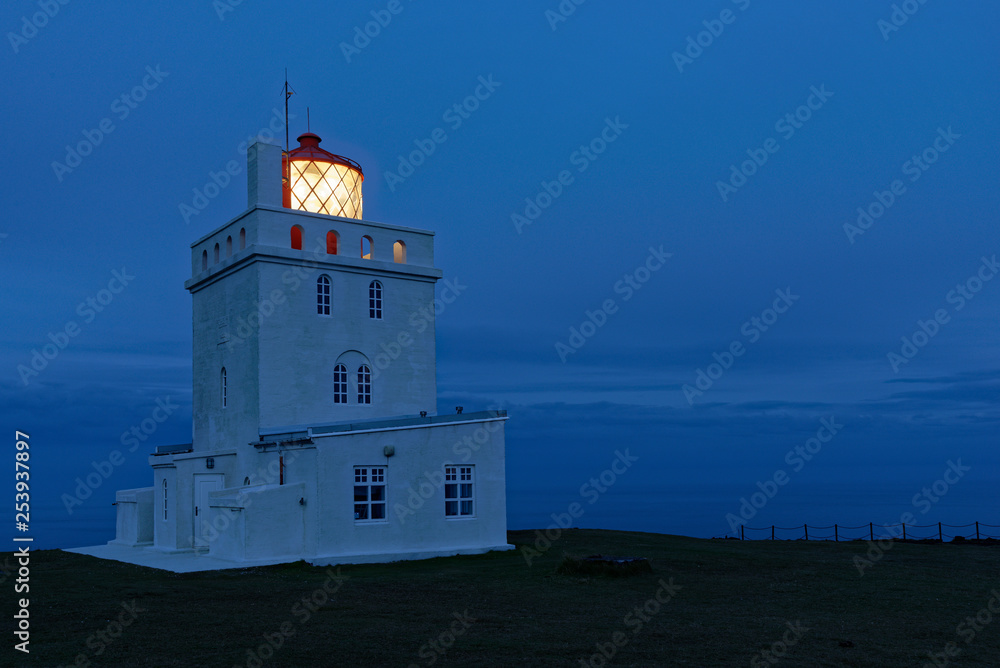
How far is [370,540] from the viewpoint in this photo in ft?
69.3

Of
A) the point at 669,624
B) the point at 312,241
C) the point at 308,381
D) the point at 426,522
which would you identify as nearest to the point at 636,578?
the point at 669,624

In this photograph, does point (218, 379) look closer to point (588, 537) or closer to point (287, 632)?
point (588, 537)

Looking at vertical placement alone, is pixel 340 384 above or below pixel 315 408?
above

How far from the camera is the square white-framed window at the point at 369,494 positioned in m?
21.2

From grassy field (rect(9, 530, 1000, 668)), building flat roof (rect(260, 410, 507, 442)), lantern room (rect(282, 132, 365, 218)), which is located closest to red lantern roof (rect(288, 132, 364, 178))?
lantern room (rect(282, 132, 365, 218))

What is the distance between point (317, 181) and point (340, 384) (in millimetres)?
6462

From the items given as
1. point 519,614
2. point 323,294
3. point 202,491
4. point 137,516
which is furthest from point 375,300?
point 519,614

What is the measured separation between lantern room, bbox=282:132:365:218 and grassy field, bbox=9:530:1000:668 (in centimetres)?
1151

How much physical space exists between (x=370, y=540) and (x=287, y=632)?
382 inches

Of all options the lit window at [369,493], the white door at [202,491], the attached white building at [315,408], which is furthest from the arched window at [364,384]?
the white door at [202,491]

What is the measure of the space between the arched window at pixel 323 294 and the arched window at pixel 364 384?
6.59 ft

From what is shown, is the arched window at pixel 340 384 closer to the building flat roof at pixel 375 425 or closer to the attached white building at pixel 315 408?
the attached white building at pixel 315 408

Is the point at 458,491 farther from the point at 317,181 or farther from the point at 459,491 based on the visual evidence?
the point at 317,181

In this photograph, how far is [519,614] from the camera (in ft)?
43.0
